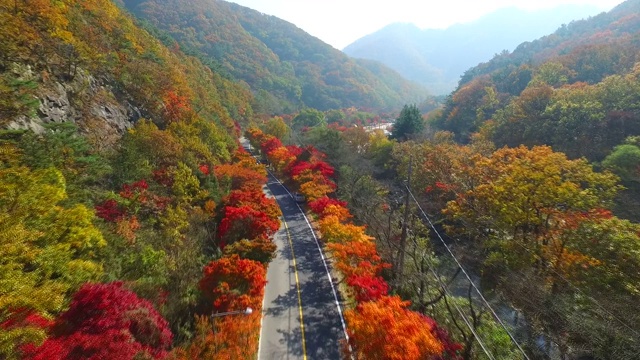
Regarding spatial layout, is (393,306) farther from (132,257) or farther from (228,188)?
(228,188)

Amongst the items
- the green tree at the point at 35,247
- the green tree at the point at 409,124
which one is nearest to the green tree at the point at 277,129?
the green tree at the point at 409,124

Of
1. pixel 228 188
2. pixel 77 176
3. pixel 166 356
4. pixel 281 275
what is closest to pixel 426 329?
pixel 166 356

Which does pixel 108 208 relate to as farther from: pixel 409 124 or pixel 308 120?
pixel 308 120

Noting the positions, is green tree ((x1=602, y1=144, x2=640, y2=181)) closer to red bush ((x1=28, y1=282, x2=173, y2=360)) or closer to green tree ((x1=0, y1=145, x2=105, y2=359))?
red bush ((x1=28, y1=282, x2=173, y2=360))

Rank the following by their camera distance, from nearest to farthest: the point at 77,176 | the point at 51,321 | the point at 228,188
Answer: the point at 51,321
the point at 77,176
the point at 228,188

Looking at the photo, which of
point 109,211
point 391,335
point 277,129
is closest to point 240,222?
point 109,211

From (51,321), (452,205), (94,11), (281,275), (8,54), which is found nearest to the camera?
(51,321)

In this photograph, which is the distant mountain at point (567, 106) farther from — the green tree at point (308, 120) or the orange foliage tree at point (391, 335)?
the orange foliage tree at point (391, 335)
